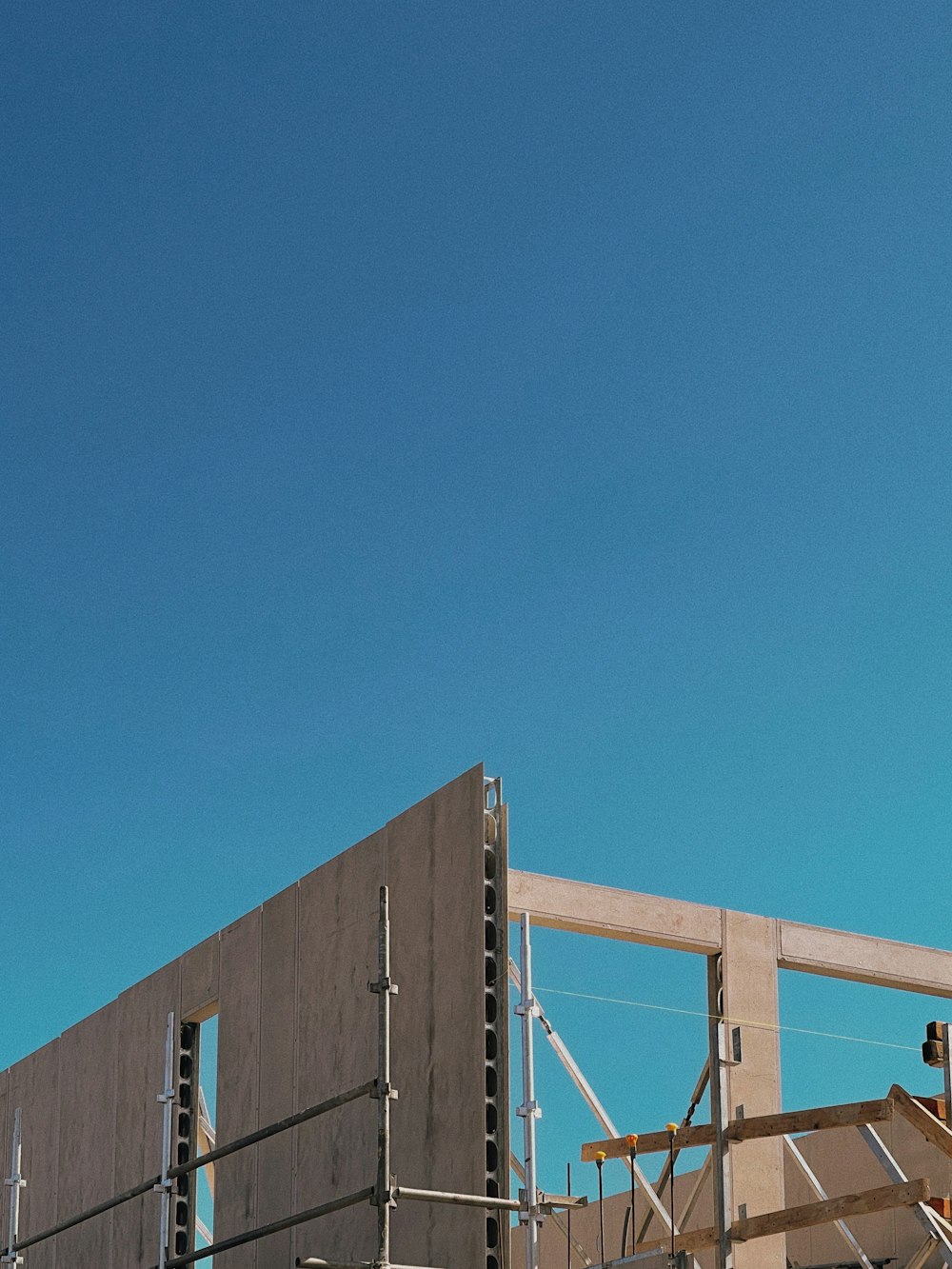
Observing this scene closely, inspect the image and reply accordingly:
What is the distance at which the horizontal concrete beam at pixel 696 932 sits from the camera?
14336mm

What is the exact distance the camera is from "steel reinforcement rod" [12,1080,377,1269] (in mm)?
11703

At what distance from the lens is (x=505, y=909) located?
38.3 ft

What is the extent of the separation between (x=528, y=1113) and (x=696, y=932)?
3.83m

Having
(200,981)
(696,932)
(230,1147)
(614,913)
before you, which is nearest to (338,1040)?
(230,1147)

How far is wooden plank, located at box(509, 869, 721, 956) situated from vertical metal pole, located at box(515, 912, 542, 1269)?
2.07 metres

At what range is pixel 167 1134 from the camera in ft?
49.9

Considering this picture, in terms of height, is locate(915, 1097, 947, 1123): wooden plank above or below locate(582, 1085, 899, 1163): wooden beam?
above

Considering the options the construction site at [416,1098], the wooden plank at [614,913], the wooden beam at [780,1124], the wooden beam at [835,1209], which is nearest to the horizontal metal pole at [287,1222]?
the construction site at [416,1098]

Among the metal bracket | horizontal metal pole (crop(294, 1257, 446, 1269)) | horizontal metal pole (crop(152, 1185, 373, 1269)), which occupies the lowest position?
horizontal metal pole (crop(294, 1257, 446, 1269))

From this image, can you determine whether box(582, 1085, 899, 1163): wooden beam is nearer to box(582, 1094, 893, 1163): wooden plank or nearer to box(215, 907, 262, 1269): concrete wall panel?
box(582, 1094, 893, 1163): wooden plank

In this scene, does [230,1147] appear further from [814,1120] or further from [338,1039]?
[814,1120]

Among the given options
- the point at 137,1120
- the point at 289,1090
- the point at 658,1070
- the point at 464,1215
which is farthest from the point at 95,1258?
the point at 464,1215

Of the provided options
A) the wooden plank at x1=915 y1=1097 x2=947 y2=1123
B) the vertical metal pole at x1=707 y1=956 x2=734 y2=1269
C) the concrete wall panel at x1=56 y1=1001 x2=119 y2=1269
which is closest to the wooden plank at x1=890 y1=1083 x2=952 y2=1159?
the wooden plank at x1=915 y1=1097 x2=947 y2=1123

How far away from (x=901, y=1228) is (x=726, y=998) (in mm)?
5192
